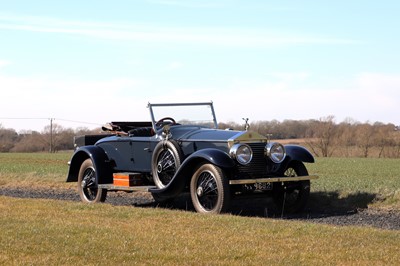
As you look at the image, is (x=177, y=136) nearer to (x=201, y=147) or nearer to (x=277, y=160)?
(x=201, y=147)

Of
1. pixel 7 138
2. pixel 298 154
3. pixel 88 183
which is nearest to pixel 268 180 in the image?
pixel 298 154

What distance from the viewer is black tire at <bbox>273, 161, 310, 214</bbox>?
450 inches

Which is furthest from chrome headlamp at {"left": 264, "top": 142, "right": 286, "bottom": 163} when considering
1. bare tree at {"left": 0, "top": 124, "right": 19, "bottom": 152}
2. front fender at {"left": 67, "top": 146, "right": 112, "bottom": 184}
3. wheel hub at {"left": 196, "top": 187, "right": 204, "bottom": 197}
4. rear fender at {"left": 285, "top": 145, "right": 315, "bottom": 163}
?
bare tree at {"left": 0, "top": 124, "right": 19, "bottom": 152}

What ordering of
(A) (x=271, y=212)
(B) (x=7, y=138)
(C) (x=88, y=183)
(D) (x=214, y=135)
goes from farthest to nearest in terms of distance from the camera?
(B) (x=7, y=138) → (C) (x=88, y=183) → (A) (x=271, y=212) → (D) (x=214, y=135)

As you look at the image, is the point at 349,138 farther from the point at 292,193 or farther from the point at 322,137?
the point at 292,193

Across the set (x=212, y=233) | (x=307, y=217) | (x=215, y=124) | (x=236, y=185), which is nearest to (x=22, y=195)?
(x=215, y=124)

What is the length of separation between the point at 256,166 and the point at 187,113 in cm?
234

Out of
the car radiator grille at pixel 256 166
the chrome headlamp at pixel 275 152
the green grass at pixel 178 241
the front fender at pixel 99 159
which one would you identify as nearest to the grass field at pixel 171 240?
the green grass at pixel 178 241

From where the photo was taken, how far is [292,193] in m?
11.7

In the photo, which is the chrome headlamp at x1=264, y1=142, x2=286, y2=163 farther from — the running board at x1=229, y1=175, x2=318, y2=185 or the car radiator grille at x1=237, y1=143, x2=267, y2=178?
the running board at x1=229, y1=175, x2=318, y2=185

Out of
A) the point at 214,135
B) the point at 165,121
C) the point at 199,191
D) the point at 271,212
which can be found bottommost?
the point at 271,212

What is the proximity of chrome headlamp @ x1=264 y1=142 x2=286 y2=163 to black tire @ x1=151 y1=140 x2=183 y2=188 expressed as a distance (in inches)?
55.1

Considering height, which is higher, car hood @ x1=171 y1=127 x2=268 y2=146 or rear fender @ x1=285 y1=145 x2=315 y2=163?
car hood @ x1=171 y1=127 x2=268 y2=146

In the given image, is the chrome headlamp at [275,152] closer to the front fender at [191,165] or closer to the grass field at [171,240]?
the front fender at [191,165]
